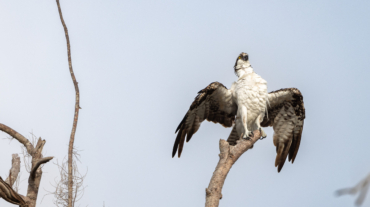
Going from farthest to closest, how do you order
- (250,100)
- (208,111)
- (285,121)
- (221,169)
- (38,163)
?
(285,121) → (208,111) → (250,100) → (38,163) → (221,169)

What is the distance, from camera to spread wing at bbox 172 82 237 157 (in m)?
9.35

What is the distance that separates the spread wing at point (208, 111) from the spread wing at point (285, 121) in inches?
40.3

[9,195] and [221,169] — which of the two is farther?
[9,195]

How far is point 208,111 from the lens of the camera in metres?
10.1

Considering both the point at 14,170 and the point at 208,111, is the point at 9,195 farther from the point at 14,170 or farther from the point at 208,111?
the point at 208,111

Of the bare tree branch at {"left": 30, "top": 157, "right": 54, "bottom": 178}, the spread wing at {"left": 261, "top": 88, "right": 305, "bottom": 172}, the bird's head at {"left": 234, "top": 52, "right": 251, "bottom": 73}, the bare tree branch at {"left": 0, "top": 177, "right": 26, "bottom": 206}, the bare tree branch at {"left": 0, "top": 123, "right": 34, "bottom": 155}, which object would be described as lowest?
the bare tree branch at {"left": 0, "top": 177, "right": 26, "bottom": 206}

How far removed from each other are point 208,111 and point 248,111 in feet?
3.68

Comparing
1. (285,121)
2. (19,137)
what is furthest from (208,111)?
(19,137)

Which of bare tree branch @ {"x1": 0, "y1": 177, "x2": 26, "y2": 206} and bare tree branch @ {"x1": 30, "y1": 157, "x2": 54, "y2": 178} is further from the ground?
bare tree branch @ {"x1": 30, "y1": 157, "x2": 54, "y2": 178}

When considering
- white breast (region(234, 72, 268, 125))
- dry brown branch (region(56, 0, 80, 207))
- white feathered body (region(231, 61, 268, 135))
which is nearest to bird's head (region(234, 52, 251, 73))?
white feathered body (region(231, 61, 268, 135))

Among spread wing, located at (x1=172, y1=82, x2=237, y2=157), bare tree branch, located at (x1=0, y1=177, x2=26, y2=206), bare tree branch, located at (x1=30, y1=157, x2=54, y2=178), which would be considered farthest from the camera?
spread wing, located at (x1=172, y1=82, x2=237, y2=157)

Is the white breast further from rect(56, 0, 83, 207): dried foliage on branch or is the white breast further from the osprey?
rect(56, 0, 83, 207): dried foliage on branch

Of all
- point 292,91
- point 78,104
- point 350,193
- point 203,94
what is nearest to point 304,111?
point 292,91

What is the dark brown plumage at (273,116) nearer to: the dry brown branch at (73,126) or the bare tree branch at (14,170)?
the dry brown branch at (73,126)
